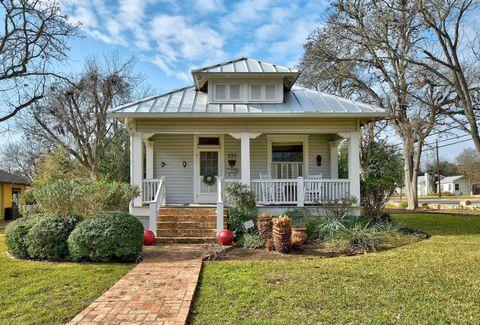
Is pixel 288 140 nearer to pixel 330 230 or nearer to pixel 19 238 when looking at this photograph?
pixel 330 230

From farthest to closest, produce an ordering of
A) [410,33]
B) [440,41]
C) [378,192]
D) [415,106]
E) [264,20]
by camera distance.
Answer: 1. [415,106]
2. [410,33]
3. [440,41]
4. [264,20]
5. [378,192]

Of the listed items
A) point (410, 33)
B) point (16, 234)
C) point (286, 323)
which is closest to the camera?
point (286, 323)

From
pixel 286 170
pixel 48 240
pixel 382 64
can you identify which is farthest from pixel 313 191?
pixel 382 64

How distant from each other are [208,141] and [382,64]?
12.2m

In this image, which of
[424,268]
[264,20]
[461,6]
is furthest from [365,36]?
[424,268]

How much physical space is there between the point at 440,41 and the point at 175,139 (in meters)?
11.2

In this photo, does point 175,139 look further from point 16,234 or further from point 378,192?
point 378,192

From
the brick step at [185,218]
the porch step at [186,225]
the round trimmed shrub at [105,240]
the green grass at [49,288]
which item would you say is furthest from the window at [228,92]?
the green grass at [49,288]

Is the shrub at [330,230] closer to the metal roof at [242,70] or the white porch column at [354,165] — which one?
the white porch column at [354,165]

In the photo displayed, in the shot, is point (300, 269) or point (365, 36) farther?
point (365, 36)

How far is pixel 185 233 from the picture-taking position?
32.6 ft

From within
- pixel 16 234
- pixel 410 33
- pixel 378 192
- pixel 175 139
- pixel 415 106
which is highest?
pixel 410 33

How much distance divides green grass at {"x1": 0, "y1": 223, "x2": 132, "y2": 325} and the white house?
3366 mm

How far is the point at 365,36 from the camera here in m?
14.4
